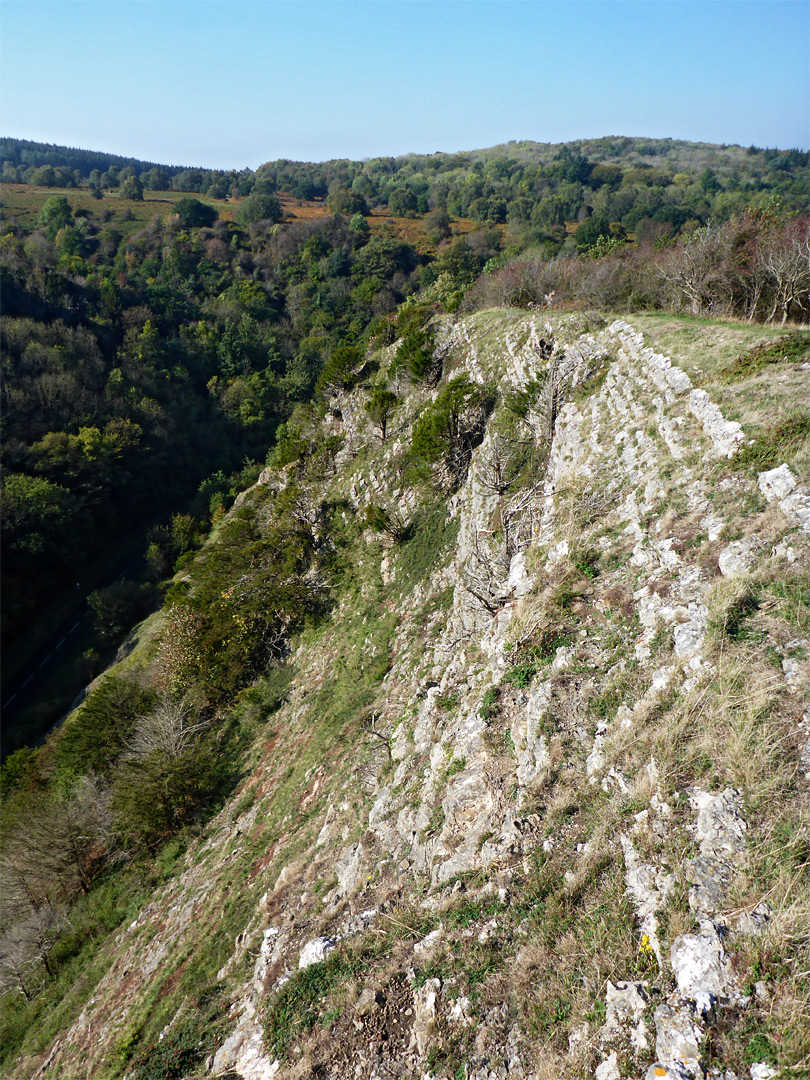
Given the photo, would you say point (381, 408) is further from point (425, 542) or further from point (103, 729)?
point (103, 729)

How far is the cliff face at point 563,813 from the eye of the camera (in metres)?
4.14

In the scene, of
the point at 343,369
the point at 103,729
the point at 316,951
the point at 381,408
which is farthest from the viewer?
the point at 343,369

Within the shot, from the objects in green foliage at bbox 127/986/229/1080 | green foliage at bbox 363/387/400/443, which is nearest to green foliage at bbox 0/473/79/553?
green foliage at bbox 363/387/400/443

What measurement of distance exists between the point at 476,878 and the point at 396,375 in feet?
89.0

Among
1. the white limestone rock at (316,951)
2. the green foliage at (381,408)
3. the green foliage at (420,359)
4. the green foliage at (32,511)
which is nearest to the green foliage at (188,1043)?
→ the white limestone rock at (316,951)

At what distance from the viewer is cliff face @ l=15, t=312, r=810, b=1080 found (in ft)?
13.6

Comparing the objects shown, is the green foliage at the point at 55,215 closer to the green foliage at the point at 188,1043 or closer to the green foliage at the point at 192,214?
the green foliage at the point at 192,214

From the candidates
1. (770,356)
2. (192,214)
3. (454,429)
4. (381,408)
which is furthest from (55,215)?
(770,356)

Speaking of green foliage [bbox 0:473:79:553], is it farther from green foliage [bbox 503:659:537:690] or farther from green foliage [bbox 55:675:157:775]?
green foliage [bbox 503:659:537:690]

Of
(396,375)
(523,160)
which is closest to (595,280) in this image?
(396,375)

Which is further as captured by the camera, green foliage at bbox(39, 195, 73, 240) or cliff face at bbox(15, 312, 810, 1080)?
green foliage at bbox(39, 195, 73, 240)

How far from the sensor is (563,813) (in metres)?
5.90

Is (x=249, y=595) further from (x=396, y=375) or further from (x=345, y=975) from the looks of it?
(x=345, y=975)

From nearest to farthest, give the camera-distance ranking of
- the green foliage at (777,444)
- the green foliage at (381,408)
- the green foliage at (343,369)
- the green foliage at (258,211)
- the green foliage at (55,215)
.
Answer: the green foliage at (777,444)
the green foliage at (381,408)
the green foliage at (343,369)
the green foliage at (55,215)
the green foliage at (258,211)
